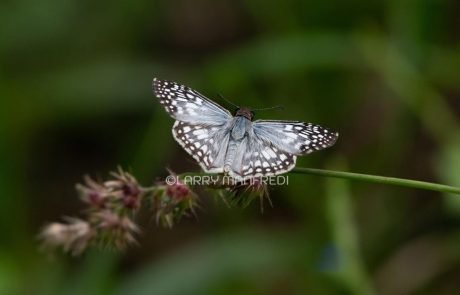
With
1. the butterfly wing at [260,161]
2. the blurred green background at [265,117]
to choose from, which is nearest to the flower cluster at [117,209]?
the butterfly wing at [260,161]

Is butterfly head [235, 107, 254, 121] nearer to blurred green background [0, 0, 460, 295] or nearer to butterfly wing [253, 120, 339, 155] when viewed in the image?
butterfly wing [253, 120, 339, 155]

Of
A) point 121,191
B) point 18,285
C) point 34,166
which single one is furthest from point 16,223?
point 121,191

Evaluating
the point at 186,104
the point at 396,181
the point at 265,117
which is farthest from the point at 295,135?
the point at 265,117

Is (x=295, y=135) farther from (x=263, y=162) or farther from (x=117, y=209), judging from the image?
(x=117, y=209)

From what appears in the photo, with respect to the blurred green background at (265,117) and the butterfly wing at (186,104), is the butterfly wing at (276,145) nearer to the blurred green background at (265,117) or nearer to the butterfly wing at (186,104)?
the butterfly wing at (186,104)

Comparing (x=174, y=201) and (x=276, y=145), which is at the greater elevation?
(x=276, y=145)
